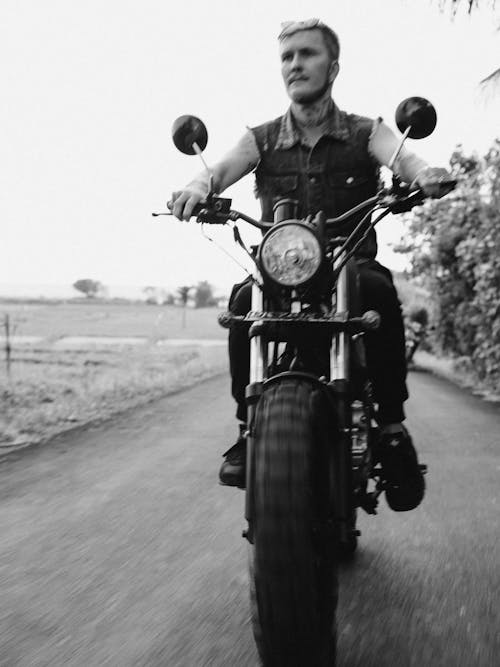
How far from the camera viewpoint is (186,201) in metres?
2.85

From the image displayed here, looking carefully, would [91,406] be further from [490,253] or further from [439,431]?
[490,253]

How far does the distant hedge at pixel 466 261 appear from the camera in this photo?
9.76 meters

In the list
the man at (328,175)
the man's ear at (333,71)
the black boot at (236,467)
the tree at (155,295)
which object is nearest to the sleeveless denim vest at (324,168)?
the man at (328,175)

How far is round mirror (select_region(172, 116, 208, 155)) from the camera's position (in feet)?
9.25

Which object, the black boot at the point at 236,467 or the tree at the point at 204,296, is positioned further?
the tree at the point at 204,296

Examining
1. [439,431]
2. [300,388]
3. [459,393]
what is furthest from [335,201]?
[459,393]

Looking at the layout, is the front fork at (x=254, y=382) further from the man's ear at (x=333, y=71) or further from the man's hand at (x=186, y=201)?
the man's ear at (x=333, y=71)

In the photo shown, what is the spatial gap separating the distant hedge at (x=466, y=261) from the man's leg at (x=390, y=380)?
6.78 m

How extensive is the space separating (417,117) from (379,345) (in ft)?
3.09

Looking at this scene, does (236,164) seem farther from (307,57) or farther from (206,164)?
(307,57)

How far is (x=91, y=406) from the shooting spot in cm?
883

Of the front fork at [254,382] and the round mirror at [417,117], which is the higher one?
the round mirror at [417,117]

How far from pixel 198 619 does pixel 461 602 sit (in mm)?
1024

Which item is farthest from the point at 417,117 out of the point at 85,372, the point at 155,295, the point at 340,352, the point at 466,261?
the point at 155,295
